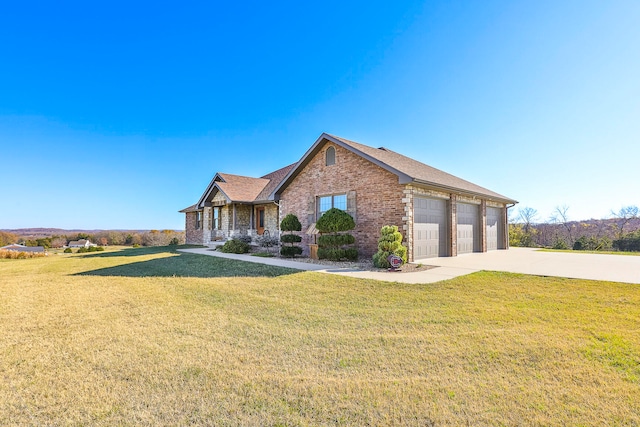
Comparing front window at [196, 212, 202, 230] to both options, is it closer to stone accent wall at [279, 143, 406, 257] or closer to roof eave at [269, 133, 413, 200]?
roof eave at [269, 133, 413, 200]

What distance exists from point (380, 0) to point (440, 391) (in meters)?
13.1

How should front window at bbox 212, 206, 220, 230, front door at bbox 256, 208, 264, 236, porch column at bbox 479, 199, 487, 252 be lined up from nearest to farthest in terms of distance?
porch column at bbox 479, 199, 487, 252, front door at bbox 256, 208, 264, 236, front window at bbox 212, 206, 220, 230

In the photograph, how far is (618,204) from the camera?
95.3 ft

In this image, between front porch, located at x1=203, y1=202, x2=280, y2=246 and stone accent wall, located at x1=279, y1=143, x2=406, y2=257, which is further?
front porch, located at x1=203, y1=202, x2=280, y2=246

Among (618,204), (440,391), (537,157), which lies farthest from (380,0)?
(618,204)

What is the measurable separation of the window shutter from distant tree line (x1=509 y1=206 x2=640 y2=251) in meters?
17.1

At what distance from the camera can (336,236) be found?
39.8 feet

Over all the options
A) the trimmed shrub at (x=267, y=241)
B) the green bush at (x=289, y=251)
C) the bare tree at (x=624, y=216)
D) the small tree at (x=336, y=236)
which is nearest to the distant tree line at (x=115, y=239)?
the trimmed shrub at (x=267, y=241)

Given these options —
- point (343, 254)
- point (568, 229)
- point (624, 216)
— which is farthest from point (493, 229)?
point (624, 216)

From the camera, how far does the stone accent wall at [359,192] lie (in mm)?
11898

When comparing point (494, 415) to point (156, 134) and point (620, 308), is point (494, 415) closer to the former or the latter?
point (620, 308)

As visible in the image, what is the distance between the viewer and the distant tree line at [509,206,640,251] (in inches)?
816

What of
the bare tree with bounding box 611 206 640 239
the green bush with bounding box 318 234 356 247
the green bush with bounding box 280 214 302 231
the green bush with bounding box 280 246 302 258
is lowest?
the green bush with bounding box 280 246 302 258

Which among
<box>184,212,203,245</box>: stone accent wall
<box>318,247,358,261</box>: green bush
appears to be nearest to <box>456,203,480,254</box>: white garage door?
<box>318,247,358,261</box>: green bush
